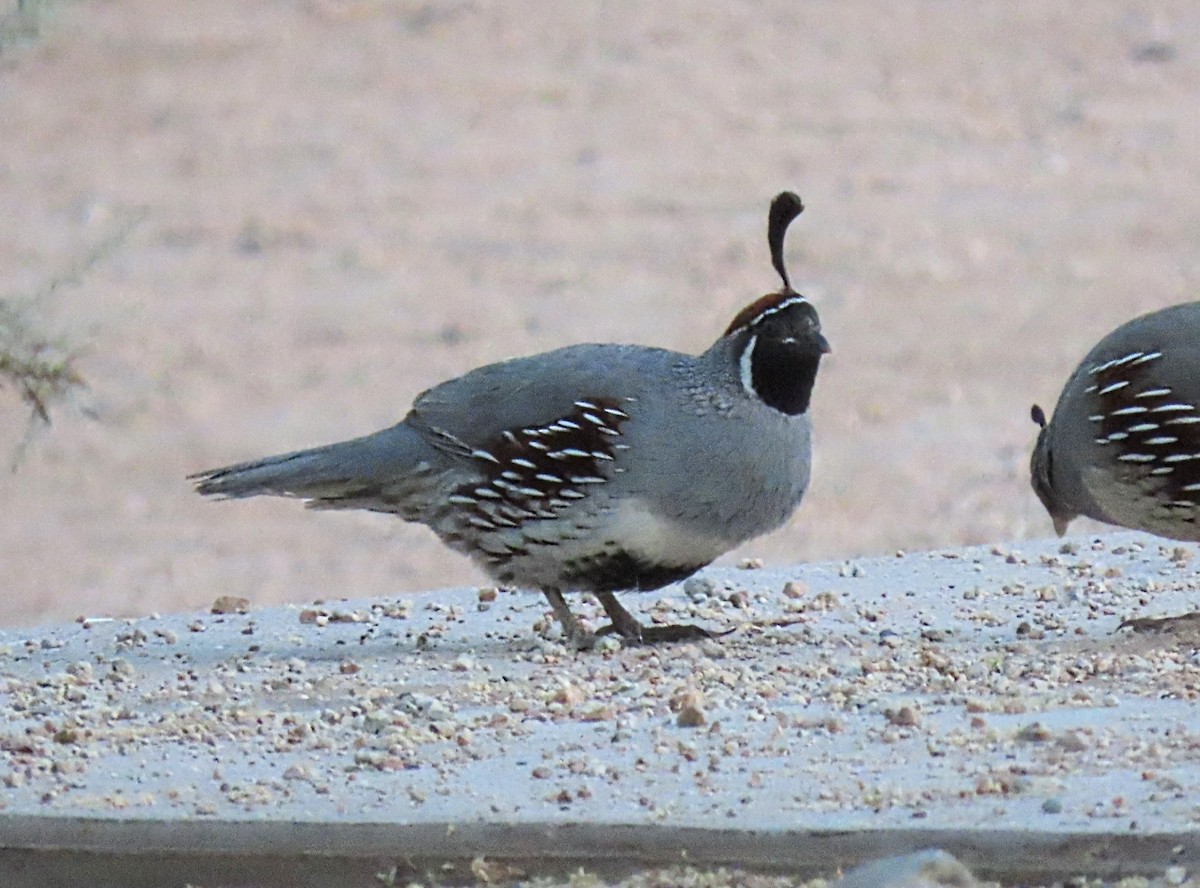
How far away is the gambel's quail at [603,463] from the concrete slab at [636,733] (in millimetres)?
202

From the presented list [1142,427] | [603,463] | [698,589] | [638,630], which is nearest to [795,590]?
[698,589]

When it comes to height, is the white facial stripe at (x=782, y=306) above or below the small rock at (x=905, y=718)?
above

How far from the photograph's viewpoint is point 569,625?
5.50m

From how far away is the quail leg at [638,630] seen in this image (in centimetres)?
548

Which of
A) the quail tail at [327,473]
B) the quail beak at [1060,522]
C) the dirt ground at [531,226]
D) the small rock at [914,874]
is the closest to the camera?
the small rock at [914,874]

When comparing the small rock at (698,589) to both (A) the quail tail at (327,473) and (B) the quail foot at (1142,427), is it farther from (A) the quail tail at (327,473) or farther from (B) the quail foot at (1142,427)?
(B) the quail foot at (1142,427)

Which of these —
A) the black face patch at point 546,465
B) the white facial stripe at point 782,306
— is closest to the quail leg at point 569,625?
the black face patch at point 546,465

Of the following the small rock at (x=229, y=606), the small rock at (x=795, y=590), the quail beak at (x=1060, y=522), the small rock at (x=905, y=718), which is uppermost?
the quail beak at (x=1060, y=522)

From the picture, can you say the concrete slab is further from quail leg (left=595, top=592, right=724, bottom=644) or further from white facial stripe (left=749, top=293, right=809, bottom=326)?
white facial stripe (left=749, top=293, right=809, bottom=326)

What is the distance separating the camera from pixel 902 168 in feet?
49.7

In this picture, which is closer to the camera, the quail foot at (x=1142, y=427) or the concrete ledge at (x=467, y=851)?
the concrete ledge at (x=467, y=851)

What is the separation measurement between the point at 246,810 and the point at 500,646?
4.98 ft

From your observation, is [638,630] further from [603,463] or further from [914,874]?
[914,874]

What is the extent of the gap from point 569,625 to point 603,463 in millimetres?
381
